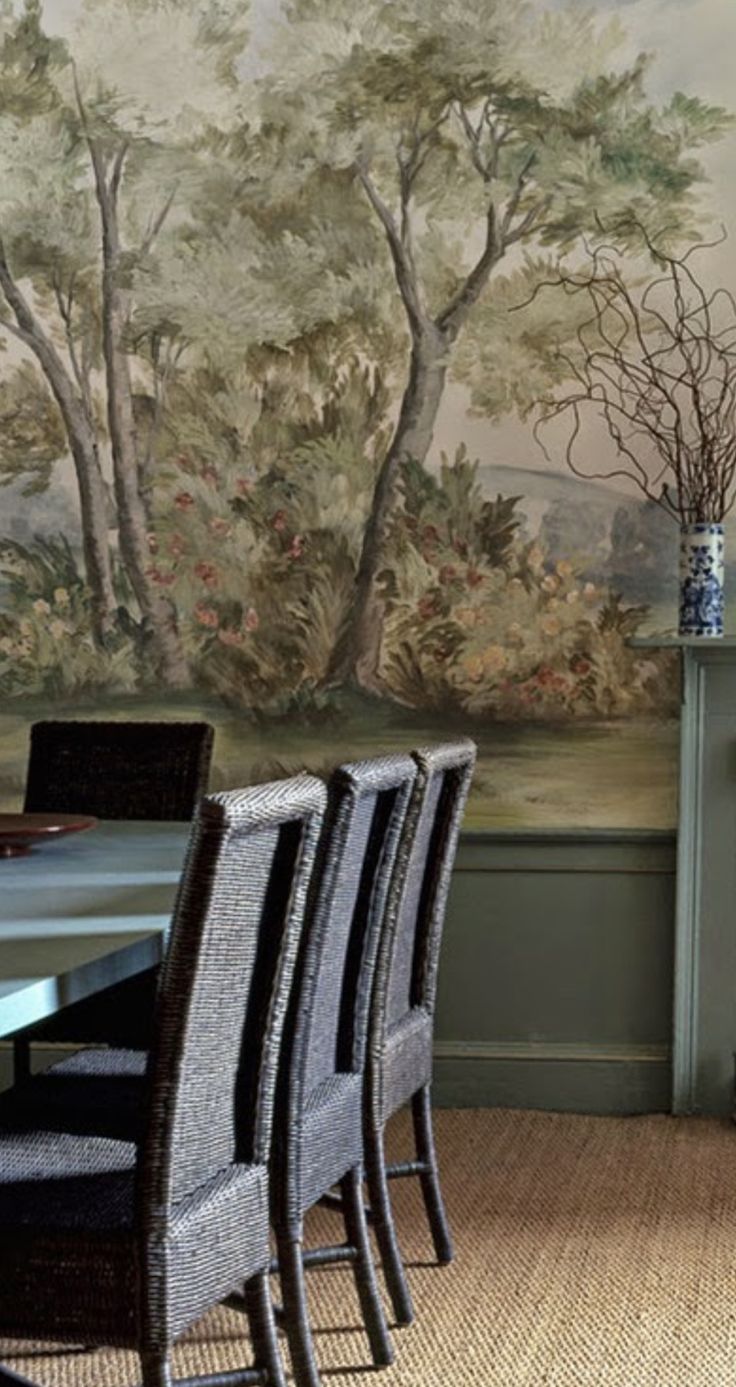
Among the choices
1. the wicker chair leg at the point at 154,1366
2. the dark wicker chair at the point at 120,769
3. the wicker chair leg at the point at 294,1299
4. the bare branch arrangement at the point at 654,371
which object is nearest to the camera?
the wicker chair leg at the point at 154,1366

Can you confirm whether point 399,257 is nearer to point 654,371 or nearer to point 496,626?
point 654,371

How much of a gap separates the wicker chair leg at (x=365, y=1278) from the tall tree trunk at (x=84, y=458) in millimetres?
2348

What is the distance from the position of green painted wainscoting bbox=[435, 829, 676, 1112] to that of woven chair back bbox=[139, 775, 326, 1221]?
2613mm

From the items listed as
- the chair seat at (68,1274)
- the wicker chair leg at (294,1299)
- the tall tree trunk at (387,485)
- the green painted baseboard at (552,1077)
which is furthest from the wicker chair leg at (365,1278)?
the tall tree trunk at (387,485)

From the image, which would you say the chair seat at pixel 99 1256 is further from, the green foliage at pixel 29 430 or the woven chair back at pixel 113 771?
the green foliage at pixel 29 430

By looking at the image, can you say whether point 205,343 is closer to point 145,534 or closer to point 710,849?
point 145,534

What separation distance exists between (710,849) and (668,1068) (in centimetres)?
55

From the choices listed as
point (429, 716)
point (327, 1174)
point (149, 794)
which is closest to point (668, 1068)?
point (429, 716)

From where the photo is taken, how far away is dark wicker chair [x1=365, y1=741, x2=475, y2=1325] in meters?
3.44

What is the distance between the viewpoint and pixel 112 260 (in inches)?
215

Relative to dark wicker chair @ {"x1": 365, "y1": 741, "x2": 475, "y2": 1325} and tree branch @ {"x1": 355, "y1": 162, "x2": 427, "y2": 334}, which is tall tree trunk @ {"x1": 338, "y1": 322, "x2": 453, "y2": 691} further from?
dark wicker chair @ {"x1": 365, "y1": 741, "x2": 475, "y2": 1325}

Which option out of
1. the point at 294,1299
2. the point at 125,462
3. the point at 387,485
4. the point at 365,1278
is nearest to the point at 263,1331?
the point at 294,1299

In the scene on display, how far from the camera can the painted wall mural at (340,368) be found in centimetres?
530

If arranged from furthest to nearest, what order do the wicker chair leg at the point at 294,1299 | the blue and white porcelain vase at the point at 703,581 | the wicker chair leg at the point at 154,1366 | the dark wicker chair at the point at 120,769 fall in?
the blue and white porcelain vase at the point at 703,581 → the dark wicker chair at the point at 120,769 → the wicker chair leg at the point at 294,1299 → the wicker chair leg at the point at 154,1366
